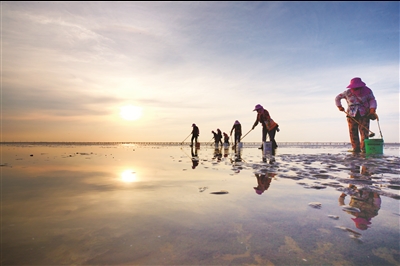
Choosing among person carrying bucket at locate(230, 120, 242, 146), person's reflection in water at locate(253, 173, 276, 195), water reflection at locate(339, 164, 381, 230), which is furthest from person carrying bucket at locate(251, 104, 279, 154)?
water reflection at locate(339, 164, 381, 230)

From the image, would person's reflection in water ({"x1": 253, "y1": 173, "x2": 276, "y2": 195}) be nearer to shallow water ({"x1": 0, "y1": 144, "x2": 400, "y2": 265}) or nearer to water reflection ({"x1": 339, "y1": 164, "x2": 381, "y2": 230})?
shallow water ({"x1": 0, "y1": 144, "x2": 400, "y2": 265})

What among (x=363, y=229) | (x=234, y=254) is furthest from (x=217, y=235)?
(x=363, y=229)

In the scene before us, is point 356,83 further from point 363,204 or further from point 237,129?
point 237,129

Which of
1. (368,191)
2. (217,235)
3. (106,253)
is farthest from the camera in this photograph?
(368,191)

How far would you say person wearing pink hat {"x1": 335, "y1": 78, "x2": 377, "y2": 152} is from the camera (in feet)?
38.9

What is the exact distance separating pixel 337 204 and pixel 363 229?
2.94ft

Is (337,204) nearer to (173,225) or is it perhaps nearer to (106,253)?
(173,225)

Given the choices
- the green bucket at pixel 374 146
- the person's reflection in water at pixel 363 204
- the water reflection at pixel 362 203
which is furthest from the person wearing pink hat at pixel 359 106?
the person's reflection in water at pixel 363 204

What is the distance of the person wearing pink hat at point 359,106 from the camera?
11871 millimetres

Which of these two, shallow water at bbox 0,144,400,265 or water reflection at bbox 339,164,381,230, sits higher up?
water reflection at bbox 339,164,381,230

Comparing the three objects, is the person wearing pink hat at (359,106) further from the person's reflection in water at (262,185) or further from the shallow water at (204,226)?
Result: the person's reflection in water at (262,185)

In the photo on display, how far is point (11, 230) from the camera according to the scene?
91.7 inches

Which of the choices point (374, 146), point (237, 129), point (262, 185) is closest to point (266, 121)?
point (374, 146)

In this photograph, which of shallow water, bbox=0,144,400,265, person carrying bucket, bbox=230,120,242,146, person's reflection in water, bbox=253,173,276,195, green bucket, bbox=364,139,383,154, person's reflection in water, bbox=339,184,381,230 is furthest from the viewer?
person carrying bucket, bbox=230,120,242,146
